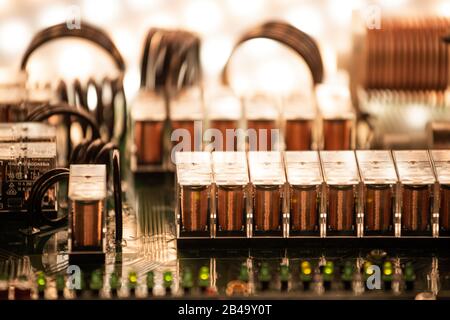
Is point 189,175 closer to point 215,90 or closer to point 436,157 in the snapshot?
point 436,157

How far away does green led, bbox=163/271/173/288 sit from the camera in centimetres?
492

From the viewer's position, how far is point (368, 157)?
219 inches

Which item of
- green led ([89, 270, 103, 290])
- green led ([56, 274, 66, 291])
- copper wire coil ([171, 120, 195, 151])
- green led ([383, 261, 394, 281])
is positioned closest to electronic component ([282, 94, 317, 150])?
copper wire coil ([171, 120, 195, 151])

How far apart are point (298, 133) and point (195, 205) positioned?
4.31 feet

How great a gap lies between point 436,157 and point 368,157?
32 cm

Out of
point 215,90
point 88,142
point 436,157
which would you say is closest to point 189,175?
point 88,142

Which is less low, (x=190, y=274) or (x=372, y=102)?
(x=372, y=102)

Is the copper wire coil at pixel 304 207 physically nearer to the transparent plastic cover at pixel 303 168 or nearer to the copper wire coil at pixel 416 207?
the transparent plastic cover at pixel 303 168

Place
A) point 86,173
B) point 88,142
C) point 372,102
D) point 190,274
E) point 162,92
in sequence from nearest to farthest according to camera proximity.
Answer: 1. point 190,274
2. point 86,173
3. point 88,142
4. point 162,92
5. point 372,102

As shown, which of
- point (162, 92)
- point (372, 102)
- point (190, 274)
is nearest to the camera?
point (190, 274)

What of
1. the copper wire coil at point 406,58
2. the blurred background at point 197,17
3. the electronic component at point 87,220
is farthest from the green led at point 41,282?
the copper wire coil at point 406,58

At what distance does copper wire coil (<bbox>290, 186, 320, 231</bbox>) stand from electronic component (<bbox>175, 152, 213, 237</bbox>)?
1.25ft

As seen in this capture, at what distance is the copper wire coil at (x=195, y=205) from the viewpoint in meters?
5.37

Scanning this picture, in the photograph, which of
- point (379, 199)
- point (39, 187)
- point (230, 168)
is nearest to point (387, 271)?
point (379, 199)
